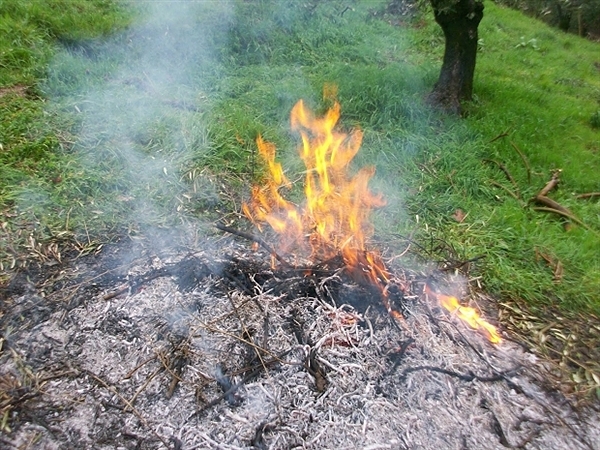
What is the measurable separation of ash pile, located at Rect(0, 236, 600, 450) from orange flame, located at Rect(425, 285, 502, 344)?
61 mm

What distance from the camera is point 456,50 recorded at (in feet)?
18.7

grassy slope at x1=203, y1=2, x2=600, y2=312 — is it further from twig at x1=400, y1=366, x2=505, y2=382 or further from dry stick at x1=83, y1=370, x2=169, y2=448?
dry stick at x1=83, y1=370, x2=169, y2=448

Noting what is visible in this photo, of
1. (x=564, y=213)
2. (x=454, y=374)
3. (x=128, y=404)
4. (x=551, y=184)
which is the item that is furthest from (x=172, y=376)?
(x=551, y=184)

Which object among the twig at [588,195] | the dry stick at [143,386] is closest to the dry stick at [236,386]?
the dry stick at [143,386]

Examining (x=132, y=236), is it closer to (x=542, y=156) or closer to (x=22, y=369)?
(x=22, y=369)

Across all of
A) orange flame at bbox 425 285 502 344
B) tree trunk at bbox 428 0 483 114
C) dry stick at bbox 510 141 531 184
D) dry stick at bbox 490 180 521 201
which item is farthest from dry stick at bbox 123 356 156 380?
tree trunk at bbox 428 0 483 114

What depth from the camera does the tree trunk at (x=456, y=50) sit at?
533 centimetres

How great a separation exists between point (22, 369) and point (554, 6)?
44.2 ft

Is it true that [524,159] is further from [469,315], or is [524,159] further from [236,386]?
[236,386]

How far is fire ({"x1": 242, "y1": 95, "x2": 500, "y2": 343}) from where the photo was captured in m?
3.25

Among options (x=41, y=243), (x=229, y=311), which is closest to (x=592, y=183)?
(x=229, y=311)

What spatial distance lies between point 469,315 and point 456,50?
3792 mm

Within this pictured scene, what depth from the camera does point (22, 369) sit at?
261 cm

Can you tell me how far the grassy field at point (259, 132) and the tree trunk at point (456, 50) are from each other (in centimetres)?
27
